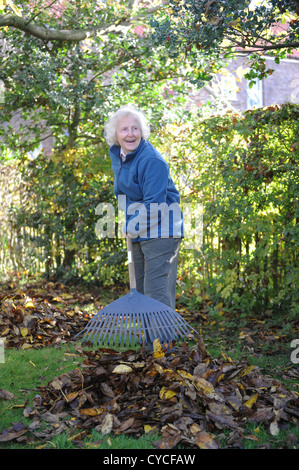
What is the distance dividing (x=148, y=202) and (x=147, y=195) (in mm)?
63

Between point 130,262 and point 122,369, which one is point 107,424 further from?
point 130,262

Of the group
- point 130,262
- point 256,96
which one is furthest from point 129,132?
point 256,96

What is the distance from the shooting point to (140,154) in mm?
3777

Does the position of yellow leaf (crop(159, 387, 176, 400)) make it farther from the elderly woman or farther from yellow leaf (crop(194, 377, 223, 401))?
the elderly woman

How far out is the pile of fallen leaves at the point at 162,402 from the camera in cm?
259

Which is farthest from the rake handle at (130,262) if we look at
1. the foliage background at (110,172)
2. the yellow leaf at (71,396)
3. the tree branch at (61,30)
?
the tree branch at (61,30)

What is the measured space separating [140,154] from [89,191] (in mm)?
3401

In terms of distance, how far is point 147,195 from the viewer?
12.0 feet

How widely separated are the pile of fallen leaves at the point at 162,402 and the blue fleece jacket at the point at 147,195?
35.7 inches

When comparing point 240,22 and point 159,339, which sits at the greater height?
point 240,22

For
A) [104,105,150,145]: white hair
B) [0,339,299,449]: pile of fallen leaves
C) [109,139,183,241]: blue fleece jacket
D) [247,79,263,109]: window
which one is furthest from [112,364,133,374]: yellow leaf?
[247,79,263,109]: window
